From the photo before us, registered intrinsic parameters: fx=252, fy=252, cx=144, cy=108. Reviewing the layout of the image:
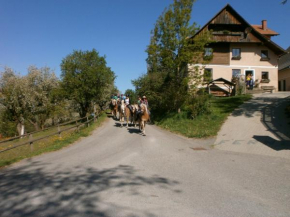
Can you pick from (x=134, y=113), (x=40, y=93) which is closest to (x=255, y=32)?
(x=134, y=113)

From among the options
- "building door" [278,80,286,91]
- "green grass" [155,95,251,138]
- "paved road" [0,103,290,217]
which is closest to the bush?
"green grass" [155,95,251,138]

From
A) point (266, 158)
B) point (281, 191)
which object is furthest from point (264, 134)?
point (281, 191)

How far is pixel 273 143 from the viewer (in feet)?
37.6

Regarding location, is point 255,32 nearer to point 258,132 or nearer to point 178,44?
point 178,44

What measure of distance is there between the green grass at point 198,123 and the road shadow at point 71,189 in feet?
24.6

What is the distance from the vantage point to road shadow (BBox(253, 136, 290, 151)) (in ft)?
35.4

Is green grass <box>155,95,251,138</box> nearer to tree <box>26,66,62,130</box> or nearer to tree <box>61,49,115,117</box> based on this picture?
tree <box>61,49,115,117</box>

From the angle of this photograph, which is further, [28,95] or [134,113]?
[28,95]

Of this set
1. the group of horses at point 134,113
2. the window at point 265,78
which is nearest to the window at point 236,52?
the window at point 265,78

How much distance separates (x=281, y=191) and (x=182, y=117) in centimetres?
1249

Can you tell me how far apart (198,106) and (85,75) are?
522 inches

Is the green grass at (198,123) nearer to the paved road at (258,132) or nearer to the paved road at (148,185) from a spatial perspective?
the paved road at (258,132)

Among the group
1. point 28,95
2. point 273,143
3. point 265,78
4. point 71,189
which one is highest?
point 265,78

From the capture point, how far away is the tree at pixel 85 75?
25797mm
